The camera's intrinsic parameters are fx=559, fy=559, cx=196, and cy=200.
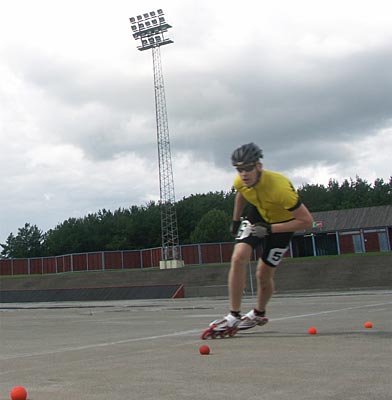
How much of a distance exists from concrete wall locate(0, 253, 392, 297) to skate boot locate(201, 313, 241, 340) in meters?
26.0

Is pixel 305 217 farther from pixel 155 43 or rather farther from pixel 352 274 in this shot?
pixel 155 43

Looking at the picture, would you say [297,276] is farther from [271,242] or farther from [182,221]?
[182,221]

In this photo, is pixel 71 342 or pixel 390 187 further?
pixel 390 187

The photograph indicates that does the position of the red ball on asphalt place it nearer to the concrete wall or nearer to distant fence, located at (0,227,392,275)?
the concrete wall

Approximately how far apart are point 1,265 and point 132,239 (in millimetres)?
38842

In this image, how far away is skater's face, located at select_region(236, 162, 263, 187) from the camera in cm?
595

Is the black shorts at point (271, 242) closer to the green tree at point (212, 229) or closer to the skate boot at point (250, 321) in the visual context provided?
the skate boot at point (250, 321)

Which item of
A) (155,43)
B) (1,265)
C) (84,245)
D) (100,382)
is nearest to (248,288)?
(100,382)

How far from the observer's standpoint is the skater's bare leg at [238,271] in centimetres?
608

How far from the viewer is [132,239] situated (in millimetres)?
100188

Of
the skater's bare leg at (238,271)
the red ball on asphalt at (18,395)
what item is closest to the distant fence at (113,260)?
the skater's bare leg at (238,271)

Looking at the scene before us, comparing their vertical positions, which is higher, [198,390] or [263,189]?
[263,189]

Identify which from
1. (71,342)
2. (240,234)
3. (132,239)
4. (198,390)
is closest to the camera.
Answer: (198,390)

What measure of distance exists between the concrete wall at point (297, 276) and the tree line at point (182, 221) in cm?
4393
